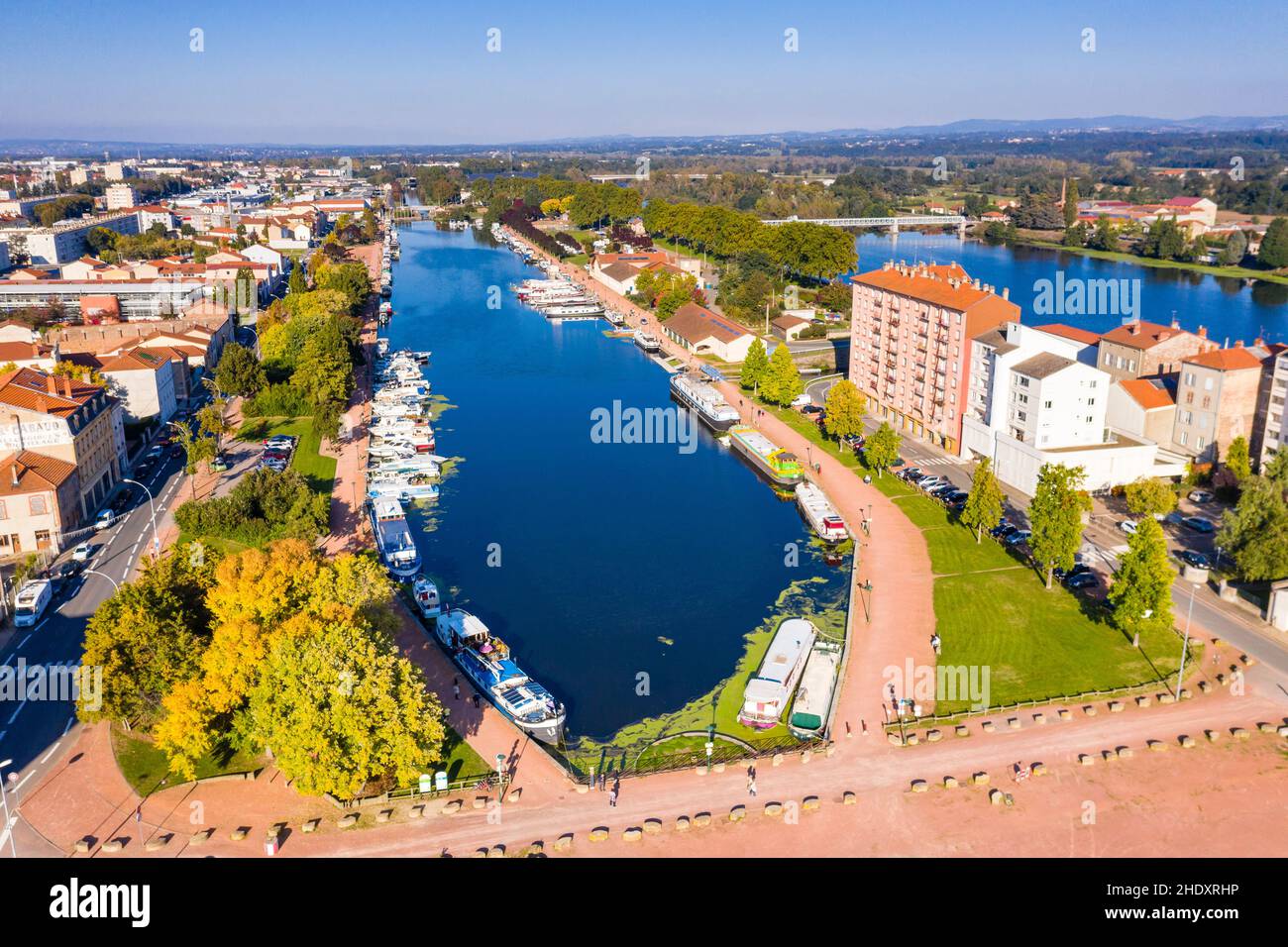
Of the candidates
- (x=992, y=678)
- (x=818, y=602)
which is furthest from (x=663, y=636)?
(x=992, y=678)

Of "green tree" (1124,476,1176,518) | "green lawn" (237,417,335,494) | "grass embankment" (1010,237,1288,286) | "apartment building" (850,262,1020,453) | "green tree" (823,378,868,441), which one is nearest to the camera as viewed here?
"green tree" (1124,476,1176,518)

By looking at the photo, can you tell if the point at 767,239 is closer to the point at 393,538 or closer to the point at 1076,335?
the point at 1076,335

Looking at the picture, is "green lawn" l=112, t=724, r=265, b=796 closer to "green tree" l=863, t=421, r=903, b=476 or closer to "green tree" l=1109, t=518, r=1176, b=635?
"green tree" l=1109, t=518, r=1176, b=635

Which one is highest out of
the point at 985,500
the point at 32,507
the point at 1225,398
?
the point at 1225,398

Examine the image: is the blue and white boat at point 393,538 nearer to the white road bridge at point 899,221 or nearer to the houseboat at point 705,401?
the houseboat at point 705,401

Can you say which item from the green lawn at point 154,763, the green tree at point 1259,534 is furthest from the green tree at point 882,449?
the green lawn at point 154,763

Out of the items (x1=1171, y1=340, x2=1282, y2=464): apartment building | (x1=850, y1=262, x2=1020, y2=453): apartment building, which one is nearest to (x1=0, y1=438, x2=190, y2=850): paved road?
(x1=850, y1=262, x2=1020, y2=453): apartment building

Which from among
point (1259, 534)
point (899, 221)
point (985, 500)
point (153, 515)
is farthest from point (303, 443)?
point (899, 221)
